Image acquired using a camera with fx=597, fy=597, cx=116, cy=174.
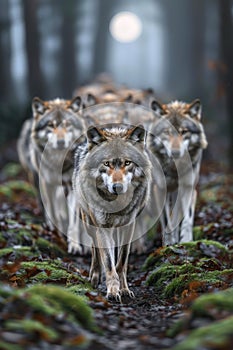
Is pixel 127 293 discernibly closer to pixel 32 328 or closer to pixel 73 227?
pixel 32 328

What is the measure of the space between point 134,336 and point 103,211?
248cm

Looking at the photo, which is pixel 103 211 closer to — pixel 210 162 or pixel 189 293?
pixel 189 293

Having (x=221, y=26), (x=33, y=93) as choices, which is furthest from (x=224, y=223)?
(x=33, y=93)

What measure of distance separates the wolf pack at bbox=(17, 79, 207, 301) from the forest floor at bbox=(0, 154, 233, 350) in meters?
0.36

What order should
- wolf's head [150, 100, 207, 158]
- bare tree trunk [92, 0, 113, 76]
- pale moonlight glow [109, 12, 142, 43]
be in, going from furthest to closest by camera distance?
pale moonlight glow [109, 12, 142, 43], bare tree trunk [92, 0, 113, 76], wolf's head [150, 100, 207, 158]

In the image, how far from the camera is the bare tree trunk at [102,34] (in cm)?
5738

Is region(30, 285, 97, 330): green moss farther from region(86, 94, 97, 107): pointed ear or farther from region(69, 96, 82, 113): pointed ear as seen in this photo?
region(86, 94, 97, 107): pointed ear

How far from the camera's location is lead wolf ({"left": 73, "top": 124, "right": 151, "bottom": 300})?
23.3 feet

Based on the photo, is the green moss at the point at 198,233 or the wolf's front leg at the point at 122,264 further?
the green moss at the point at 198,233

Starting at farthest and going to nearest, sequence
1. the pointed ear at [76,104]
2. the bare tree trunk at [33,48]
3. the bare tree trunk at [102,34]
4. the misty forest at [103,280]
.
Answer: the bare tree trunk at [102,34] < the bare tree trunk at [33,48] < the pointed ear at [76,104] < the misty forest at [103,280]

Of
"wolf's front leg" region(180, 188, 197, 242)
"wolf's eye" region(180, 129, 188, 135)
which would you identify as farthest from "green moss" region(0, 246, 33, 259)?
"wolf's eye" region(180, 129, 188, 135)

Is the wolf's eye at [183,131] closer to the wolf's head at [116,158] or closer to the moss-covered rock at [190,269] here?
the moss-covered rock at [190,269]

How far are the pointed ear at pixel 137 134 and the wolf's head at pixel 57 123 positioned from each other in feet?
12.8

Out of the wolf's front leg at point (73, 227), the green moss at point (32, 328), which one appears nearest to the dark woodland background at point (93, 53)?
the wolf's front leg at point (73, 227)
